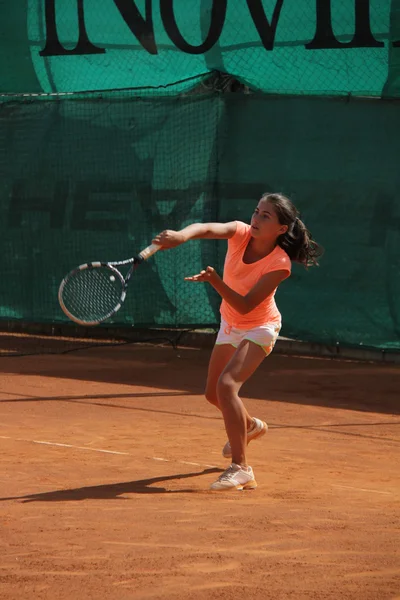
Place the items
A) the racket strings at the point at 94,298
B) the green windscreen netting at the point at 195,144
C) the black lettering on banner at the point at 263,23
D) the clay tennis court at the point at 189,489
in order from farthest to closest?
1. the black lettering on banner at the point at 263,23
2. the green windscreen netting at the point at 195,144
3. the racket strings at the point at 94,298
4. the clay tennis court at the point at 189,489

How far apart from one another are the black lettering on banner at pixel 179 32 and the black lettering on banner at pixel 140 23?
0.16 m

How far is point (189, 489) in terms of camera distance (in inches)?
233

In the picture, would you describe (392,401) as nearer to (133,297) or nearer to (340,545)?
(133,297)

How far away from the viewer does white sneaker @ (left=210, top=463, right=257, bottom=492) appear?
19.3 ft

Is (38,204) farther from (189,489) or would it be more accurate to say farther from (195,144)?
(189,489)

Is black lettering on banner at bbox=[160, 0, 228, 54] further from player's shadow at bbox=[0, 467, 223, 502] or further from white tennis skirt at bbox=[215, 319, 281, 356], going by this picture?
player's shadow at bbox=[0, 467, 223, 502]

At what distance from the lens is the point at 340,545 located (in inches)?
188

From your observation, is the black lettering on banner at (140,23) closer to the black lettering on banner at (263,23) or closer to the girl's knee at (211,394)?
the black lettering on banner at (263,23)

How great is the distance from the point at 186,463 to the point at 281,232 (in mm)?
1469

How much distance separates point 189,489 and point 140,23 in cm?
664

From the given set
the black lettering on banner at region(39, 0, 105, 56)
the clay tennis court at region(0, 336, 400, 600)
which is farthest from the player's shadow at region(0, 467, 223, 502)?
the black lettering on banner at region(39, 0, 105, 56)

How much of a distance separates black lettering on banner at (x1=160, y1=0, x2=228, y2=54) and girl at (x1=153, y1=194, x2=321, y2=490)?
5.20 metres

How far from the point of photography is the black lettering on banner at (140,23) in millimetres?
11336

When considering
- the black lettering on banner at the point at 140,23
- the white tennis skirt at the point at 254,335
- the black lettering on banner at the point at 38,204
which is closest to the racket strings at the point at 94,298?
the white tennis skirt at the point at 254,335
